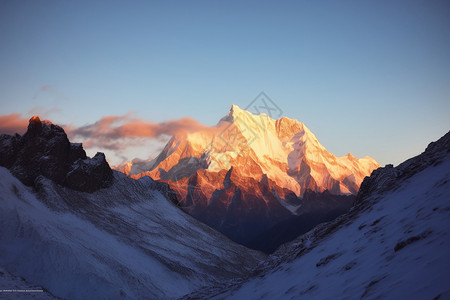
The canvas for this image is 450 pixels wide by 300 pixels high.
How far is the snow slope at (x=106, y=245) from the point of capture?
68750mm

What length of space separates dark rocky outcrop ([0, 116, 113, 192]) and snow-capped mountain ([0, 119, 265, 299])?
1.17 feet

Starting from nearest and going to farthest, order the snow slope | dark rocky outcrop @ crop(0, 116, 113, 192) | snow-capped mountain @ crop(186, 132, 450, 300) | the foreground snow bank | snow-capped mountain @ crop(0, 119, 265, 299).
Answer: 1. the foreground snow bank
2. snow-capped mountain @ crop(186, 132, 450, 300)
3. the snow slope
4. snow-capped mountain @ crop(0, 119, 265, 299)
5. dark rocky outcrop @ crop(0, 116, 113, 192)

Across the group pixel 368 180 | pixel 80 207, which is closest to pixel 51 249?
pixel 80 207

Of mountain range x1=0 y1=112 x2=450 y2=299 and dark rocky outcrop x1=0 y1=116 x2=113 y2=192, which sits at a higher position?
dark rocky outcrop x1=0 y1=116 x2=113 y2=192

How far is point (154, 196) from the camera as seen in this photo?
16950cm

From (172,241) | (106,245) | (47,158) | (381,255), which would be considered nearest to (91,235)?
(106,245)

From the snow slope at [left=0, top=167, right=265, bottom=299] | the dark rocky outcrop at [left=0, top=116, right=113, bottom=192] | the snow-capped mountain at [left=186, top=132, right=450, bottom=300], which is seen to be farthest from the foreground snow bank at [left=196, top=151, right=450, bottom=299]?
the dark rocky outcrop at [left=0, top=116, right=113, bottom=192]

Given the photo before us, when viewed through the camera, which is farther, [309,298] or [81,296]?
[81,296]

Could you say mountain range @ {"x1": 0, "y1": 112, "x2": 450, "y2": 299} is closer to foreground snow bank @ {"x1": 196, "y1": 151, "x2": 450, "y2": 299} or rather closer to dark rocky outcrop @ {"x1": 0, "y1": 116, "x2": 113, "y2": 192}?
foreground snow bank @ {"x1": 196, "y1": 151, "x2": 450, "y2": 299}

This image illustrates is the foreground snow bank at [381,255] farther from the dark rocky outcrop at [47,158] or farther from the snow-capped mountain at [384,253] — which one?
the dark rocky outcrop at [47,158]

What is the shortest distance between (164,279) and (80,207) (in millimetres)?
40648

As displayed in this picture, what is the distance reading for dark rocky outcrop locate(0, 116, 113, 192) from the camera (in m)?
118

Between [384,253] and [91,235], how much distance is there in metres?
92.1

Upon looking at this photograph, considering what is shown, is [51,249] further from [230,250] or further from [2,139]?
[230,250]
